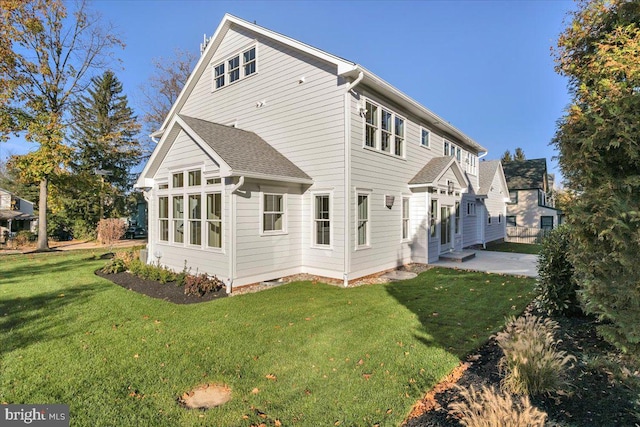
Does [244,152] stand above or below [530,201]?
above

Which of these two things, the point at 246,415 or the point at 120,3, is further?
the point at 120,3

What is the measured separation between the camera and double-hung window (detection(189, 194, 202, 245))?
9.52m

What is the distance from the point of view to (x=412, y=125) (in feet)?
41.5

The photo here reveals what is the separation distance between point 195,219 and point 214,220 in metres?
1.03

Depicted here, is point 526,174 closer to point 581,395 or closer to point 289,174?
point 289,174

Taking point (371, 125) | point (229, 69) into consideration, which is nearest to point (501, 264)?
point (371, 125)

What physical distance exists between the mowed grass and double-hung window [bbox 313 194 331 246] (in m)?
2.01

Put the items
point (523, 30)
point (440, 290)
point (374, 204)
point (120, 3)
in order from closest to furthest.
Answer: point (440, 290)
point (374, 204)
point (523, 30)
point (120, 3)

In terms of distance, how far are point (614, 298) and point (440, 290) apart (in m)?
5.58

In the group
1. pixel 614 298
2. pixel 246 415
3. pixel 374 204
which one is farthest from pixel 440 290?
pixel 246 415

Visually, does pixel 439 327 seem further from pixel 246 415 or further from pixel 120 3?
pixel 120 3

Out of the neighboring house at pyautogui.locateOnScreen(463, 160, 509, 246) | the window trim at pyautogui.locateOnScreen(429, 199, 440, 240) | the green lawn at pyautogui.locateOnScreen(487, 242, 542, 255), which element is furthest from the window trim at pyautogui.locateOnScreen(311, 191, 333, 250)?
the green lawn at pyautogui.locateOnScreen(487, 242, 542, 255)

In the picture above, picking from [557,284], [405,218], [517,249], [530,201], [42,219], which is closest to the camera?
[557,284]

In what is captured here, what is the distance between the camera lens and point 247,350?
4621 mm
